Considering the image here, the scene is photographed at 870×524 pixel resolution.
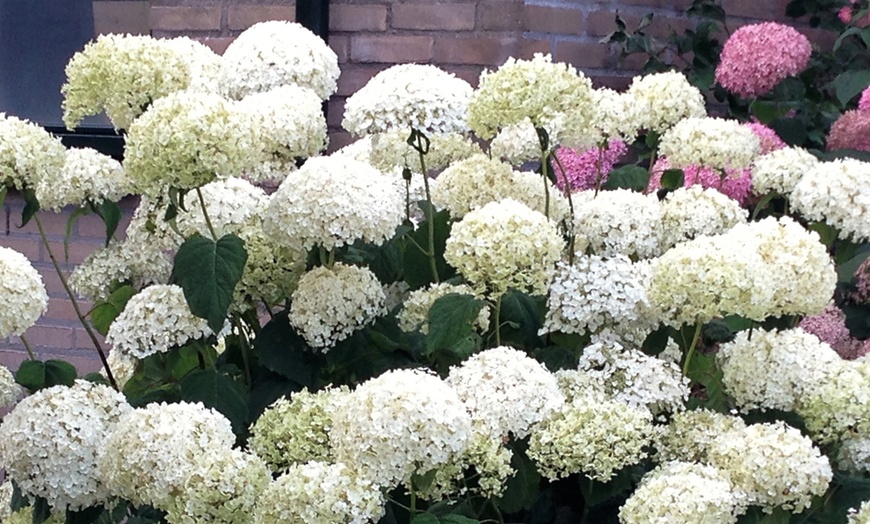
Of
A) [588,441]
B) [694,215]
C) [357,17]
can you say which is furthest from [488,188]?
[357,17]

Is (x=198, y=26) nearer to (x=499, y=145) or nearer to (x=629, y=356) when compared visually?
(x=499, y=145)

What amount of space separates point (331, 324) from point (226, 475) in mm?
293

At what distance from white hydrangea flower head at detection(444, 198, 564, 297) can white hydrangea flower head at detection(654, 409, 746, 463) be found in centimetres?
20

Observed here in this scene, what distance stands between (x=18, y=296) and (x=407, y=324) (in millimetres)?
445

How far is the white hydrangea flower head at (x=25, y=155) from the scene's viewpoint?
4.39 feet

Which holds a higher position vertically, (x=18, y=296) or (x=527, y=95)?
(x=527, y=95)

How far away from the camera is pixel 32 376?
142cm

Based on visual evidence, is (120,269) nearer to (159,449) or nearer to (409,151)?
(409,151)

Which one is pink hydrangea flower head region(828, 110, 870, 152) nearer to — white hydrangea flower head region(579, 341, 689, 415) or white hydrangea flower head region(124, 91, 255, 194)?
white hydrangea flower head region(579, 341, 689, 415)

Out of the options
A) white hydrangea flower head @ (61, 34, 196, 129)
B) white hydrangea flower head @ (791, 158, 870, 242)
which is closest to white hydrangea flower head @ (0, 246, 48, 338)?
white hydrangea flower head @ (61, 34, 196, 129)

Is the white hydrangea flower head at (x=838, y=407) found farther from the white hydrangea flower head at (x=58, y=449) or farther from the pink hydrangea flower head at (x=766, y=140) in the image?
the pink hydrangea flower head at (x=766, y=140)

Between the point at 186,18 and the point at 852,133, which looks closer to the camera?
the point at 852,133

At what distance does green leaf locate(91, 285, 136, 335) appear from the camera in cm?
155

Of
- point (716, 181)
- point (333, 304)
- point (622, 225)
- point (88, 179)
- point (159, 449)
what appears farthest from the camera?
point (716, 181)
